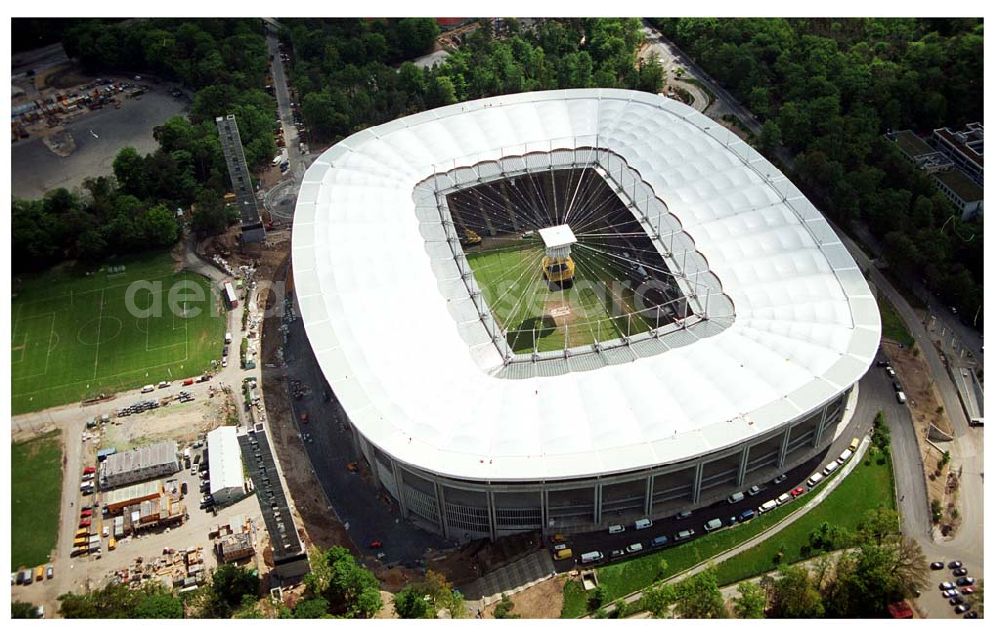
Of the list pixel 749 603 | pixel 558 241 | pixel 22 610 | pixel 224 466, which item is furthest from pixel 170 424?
pixel 749 603

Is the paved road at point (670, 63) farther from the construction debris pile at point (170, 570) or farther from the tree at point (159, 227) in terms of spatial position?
the construction debris pile at point (170, 570)

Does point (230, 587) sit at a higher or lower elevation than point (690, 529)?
higher

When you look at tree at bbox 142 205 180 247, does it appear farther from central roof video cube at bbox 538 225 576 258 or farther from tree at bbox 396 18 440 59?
tree at bbox 396 18 440 59

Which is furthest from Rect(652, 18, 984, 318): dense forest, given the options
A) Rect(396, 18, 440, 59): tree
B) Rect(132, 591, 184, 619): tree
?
Rect(132, 591, 184, 619): tree

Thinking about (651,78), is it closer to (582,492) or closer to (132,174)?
(132,174)

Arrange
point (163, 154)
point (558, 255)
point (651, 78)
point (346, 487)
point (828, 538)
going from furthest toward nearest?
point (651, 78) < point (163, 154) < point (558, 255) < point (346, 487) < point (828, 538)

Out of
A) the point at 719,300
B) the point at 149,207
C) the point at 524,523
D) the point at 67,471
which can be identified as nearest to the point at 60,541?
the point at 67,471
